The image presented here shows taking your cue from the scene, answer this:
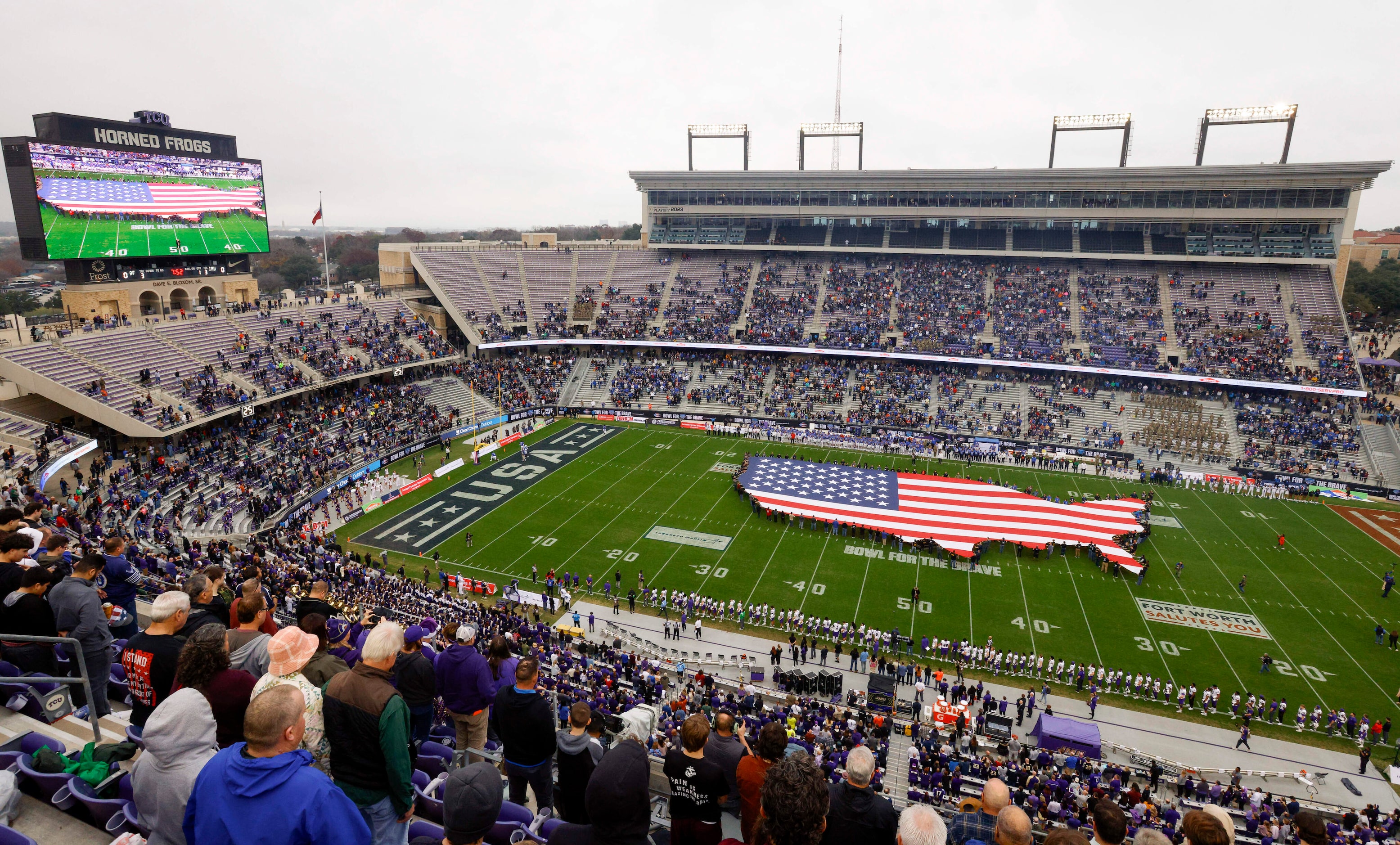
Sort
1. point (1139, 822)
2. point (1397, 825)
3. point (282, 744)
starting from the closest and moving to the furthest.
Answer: point (282, 744) < point (1139, 822) < point (1397, 825)

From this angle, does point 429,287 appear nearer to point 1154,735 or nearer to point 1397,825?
point 1154,735

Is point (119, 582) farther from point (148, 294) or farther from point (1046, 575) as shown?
point (148, 294)

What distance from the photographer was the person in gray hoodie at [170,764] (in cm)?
415

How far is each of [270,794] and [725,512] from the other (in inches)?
1190

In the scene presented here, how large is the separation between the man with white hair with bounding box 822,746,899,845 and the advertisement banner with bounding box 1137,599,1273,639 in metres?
24.6

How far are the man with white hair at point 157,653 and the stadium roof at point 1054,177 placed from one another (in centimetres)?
5859

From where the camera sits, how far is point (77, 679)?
6.28 metres

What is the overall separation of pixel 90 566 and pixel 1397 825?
72.4 feet

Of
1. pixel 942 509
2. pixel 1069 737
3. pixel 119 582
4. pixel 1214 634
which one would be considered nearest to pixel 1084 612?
pixel 1214 634

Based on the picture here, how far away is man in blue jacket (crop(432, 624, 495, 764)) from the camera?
694 centimetres

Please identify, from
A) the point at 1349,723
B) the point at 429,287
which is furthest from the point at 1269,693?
the point at 429,287

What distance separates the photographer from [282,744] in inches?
140

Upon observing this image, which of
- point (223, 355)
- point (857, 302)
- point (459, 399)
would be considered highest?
point (857, 302)

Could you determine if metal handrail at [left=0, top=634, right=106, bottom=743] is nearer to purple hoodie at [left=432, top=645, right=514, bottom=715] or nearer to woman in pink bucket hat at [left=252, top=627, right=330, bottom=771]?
woman in pink bucket hat at [left=252, top=627, right=330, bottom=771]
